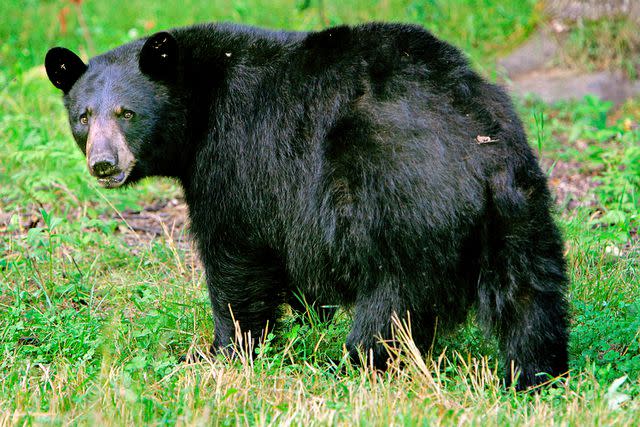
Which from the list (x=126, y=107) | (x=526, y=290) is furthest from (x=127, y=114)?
(x=526, y=290)

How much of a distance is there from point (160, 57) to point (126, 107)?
334mm

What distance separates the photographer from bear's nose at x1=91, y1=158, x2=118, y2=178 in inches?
182

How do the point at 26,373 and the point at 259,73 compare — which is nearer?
the point at 26,373

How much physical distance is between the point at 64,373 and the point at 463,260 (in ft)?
6.55

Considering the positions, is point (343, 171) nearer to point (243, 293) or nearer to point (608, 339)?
point (243, 293)

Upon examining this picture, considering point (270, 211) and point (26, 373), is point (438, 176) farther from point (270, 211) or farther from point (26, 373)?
point (26, 373)

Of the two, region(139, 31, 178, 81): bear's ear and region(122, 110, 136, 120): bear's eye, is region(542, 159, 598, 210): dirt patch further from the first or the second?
region(122, 110, 136, 120): bear's eye

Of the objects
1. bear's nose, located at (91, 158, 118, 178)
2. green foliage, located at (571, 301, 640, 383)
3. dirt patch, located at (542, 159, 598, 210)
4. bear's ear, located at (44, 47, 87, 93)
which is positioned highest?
bear's ear, located at (44, 47, 87, 93)

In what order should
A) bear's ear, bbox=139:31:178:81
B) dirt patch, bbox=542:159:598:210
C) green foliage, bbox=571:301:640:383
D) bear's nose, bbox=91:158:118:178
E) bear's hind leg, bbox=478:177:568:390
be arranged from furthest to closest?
dirt patch, bbox=542:159:598:210, bear's ear, bbox=139:31:178:81, bear's nose, bbox=91:158:118:178, green foliage, bbox=571:301:640:383, bear's hind leg, bbox=478:177:568:390

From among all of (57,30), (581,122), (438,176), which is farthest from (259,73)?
(57,30)

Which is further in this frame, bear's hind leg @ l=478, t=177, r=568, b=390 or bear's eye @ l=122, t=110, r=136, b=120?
bear's eye @ l=122, t=110, r=136, b=120

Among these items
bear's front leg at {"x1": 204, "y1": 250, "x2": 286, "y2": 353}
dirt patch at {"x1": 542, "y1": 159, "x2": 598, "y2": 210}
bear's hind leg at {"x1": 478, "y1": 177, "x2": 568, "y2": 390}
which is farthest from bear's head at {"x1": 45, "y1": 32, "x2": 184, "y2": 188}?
dirt patch at {"x1": 542, "y1": 159, "x2": 598, "y2": 210}

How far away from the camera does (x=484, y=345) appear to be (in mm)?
4812

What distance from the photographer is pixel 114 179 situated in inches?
187
